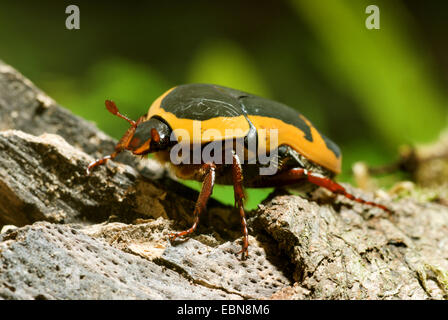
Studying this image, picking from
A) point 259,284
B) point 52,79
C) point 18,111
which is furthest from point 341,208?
point 52,79

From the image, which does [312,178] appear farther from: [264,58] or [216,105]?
[264,58]

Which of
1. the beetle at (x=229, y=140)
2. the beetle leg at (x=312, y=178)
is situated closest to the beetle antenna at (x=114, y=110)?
the beetle at (x=229, y=140)

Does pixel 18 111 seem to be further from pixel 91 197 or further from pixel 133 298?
pixel 133 298

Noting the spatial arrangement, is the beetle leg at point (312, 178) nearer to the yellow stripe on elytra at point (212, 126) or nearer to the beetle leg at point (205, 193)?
the yellow stripe on elytra at point (212, 126)

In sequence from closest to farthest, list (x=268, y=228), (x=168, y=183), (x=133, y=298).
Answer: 1. (x=133, y=298)
2. (x=268, y=228)
3. (x=168, y=183)

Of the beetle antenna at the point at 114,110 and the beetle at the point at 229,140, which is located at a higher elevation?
the beetle antenna at the point at 114,110

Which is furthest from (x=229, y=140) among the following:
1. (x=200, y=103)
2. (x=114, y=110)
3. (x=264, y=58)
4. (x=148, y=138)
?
(x=264, y=58)

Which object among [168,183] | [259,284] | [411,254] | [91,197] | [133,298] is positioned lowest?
[133,298]
